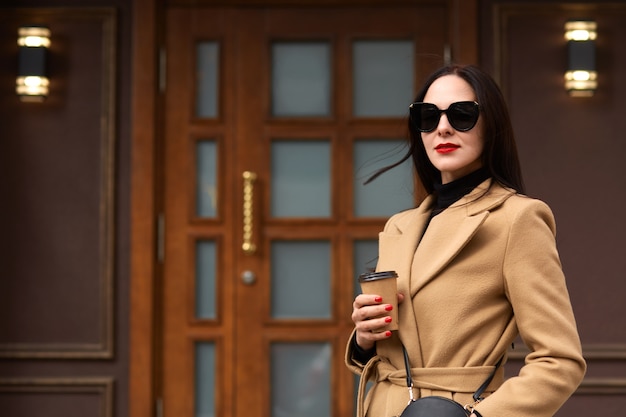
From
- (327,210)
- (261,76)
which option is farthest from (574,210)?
(261,76)

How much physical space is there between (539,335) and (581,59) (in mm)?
3384

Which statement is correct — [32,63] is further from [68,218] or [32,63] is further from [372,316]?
[372,316]

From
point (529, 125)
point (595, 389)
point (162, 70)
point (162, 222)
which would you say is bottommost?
point (595, 389)

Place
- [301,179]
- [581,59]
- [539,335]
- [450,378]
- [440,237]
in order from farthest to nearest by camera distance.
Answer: [301,179] → [581,59] → [440,237] → [450,378] → [539,335]

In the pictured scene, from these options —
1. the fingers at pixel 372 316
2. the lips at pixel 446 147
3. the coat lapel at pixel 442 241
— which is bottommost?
the fingers at pixel 372 316

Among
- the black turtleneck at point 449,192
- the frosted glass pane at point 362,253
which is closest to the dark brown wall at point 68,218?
the frosted glass pane at point 362,253

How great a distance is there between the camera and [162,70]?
530 centimetres

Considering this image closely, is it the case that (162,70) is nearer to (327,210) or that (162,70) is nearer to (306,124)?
(306,124)

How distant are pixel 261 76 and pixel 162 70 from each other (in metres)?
0.53

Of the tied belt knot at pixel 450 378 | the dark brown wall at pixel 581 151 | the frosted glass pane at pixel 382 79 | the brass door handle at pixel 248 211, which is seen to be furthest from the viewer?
the frosted glass pane at pixel 382 79

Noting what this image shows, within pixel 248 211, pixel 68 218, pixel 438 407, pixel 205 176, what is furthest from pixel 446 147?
pixel 68 218

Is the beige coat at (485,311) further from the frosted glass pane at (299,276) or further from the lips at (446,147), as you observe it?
the frosted glass pane at (299,276)

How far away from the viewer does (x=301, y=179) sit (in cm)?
532

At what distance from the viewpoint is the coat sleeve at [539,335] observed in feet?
6.58
